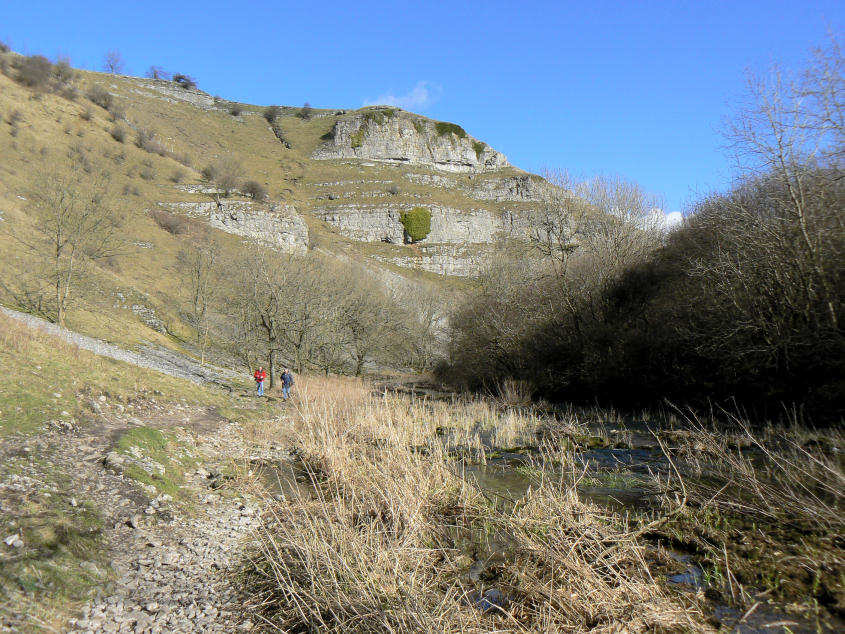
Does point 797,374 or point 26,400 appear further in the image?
point 797,374

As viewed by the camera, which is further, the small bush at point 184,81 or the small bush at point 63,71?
the small bush at point 184,81

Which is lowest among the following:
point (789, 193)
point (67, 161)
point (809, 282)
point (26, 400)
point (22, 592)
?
point (22, 592)

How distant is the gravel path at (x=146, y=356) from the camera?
61.5ft

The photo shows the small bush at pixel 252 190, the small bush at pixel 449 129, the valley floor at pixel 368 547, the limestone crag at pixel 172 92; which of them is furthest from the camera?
the small bush at pixel 449 129

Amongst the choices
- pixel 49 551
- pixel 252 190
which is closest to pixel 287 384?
pixel 49 551

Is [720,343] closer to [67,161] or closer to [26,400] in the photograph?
[26,400]

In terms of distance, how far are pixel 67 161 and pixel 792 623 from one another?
5716 centimetres

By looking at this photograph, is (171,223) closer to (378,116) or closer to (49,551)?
(49,551)

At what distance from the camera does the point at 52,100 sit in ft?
175

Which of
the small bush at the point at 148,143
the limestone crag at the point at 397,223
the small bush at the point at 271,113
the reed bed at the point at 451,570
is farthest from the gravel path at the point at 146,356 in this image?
the small bush at the point at 271,113

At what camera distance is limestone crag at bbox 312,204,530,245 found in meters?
87.2

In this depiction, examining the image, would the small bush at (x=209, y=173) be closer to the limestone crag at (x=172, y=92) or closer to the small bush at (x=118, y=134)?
the small bush at (x=118, y=134)

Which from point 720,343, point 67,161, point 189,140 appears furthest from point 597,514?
point 189,140

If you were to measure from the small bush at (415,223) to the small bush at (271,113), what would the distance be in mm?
68065
